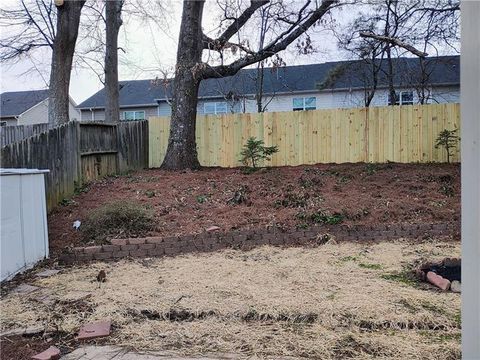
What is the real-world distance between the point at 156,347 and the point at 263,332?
704 millimetres

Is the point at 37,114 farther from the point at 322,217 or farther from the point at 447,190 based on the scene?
the point at 447,190

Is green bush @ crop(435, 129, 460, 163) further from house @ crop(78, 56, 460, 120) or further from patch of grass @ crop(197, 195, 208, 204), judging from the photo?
house @ crop(78, 56, 460, 120)

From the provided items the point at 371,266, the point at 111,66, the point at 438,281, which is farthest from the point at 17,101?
the point at 438,281

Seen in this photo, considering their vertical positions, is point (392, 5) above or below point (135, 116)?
above

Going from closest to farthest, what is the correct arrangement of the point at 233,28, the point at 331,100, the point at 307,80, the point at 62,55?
the point at 62,55
the point at 233,28
the point at 331,100
the point at 307,80

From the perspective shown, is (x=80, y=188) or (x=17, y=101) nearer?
(x=80, y=188)

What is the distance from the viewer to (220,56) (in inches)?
365

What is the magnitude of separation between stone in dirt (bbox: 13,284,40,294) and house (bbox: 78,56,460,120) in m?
13.2

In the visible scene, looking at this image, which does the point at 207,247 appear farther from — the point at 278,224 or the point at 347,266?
the point at 347,266

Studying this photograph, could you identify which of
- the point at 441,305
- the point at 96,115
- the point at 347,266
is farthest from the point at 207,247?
the point at 96,115

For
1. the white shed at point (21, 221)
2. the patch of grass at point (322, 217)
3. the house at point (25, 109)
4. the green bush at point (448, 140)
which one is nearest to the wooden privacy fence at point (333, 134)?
the green bush at point (448, 140)

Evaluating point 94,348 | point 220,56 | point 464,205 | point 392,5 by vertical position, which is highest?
point 392,5

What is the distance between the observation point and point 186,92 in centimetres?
897

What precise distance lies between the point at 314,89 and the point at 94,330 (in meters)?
17.8
